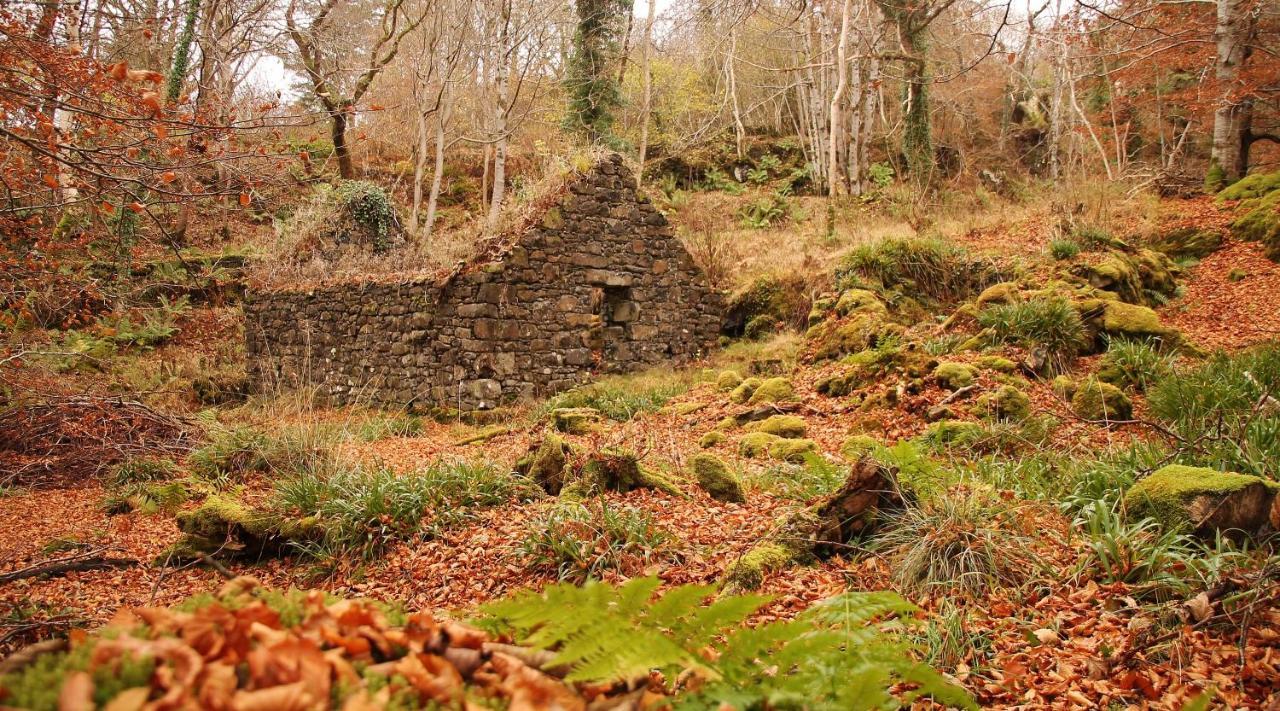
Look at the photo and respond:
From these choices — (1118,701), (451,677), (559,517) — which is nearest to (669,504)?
(559,517)

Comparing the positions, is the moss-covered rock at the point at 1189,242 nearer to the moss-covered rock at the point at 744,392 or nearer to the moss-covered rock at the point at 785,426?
the moss-covered rock at the point at 744,392

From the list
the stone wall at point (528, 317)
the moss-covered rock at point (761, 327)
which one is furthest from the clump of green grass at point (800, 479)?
the moss-covered rock at point (761, 327)

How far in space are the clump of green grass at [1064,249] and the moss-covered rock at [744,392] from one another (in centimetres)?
509

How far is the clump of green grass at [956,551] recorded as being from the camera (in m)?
3.30

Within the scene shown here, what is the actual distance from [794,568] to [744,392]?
5649mm

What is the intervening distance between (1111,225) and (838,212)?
6.10 m

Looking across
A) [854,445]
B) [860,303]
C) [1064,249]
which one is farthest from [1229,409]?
[1064,249]

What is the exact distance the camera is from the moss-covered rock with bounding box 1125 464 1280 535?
10.6 ft

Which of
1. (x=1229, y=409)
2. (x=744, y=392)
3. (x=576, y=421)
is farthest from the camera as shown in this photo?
(x=744, y=392)

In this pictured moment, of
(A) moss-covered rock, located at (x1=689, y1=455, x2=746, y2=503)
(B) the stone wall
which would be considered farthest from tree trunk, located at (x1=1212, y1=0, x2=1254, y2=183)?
(A) moss-covered rock, located at (x1=689, y1=455, x2=746, y2=503)

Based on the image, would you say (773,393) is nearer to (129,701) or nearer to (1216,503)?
(1216,503)

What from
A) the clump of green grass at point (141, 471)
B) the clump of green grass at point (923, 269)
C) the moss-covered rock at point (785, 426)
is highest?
the clump of green grass at point (923, 269)

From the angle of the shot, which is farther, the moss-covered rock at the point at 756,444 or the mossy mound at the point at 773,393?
the mossy mound at the point at 773,393

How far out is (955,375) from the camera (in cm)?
746
